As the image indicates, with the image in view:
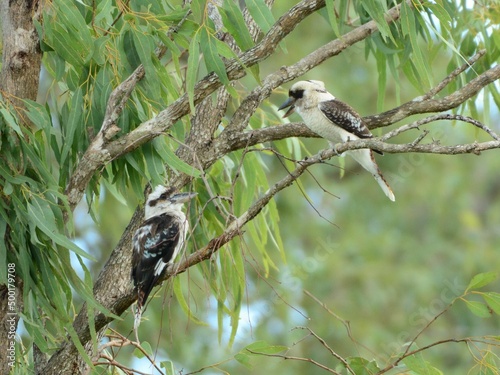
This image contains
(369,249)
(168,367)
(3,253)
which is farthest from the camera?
(369,249)

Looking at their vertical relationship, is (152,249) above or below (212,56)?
below

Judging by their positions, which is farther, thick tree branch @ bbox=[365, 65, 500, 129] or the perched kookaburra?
the perched kookaburra

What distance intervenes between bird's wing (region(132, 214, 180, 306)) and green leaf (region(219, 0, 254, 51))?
0.76m

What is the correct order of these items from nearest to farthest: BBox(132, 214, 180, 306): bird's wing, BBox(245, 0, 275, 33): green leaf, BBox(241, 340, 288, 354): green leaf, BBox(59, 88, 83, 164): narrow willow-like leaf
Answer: BBox(245, 0, 275, 33): green leaf
BBox(241, 340, 288, 354): green leaf
BBox(59, 88, 83, 164): narrow willow-like leaf
BBox(132, 214, 180, 306): bird's wing

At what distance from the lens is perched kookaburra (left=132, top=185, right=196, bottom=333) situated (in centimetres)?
284

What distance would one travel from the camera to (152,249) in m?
3.00

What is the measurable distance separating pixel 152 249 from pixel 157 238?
0.13 meters

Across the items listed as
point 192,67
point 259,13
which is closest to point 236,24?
point 259,13

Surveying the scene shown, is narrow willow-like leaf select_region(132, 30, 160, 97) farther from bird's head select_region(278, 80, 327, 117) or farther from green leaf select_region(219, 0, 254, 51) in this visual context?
bird's head select_region(278, 80, 327, 117)

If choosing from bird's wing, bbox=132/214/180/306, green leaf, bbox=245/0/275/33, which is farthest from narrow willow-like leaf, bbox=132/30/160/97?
bird's wing, bbox=132/214/180/306

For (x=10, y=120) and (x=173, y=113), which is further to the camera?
(x=173, y=113)

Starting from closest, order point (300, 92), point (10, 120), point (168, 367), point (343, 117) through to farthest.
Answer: point (10, 120), point (168, 367), point (343, 117), point (300, 92)

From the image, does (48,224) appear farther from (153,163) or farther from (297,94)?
(297,94)

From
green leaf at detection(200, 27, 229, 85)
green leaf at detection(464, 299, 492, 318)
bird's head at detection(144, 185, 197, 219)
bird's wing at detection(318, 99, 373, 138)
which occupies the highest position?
bird's wing at detection(318, 99, 373, 138)
